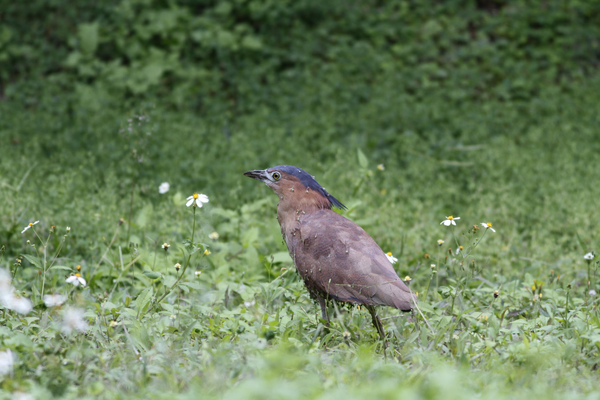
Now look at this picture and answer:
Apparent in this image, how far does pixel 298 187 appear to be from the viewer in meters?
4.78

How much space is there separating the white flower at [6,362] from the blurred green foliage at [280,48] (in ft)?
19.9

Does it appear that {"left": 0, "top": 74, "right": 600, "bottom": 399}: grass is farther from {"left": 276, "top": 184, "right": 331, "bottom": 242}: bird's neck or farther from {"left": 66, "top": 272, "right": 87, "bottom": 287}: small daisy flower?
{"left": 276, "top": 184, "right": 331, "bottom": 242}: bird's neck

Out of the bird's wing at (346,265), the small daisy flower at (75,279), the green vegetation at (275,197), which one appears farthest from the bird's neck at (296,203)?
the small daisy flower at (75,279)

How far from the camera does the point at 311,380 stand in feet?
10.1

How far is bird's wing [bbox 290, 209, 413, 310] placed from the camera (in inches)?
158

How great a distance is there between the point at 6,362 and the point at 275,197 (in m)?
3.77

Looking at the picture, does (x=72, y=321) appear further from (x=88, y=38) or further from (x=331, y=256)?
(x=88, y=38)

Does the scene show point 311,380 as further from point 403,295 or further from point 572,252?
point 572,252

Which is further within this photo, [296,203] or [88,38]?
[88,38]

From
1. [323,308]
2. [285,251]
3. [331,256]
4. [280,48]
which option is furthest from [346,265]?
[280,48]

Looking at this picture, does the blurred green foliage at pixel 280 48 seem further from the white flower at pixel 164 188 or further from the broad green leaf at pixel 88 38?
the white flower at pixel 164 188

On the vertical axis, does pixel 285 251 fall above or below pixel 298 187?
below

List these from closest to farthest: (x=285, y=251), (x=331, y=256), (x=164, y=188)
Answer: (x=331, y=256) < (x=285, y=251) < (x=164, y=188)

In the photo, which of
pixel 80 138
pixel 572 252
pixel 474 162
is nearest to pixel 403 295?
pixel 572 252
